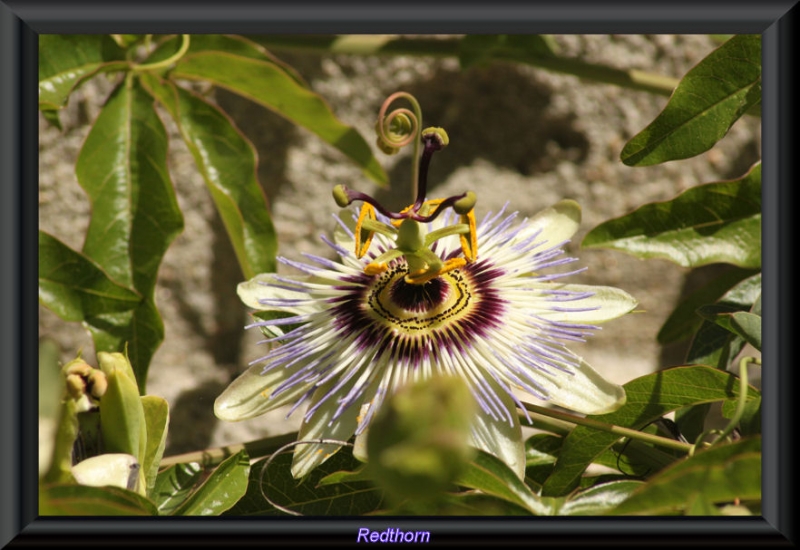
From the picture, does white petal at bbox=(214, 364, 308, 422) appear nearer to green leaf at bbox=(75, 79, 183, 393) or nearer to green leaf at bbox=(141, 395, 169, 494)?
green leaf at bbox=(141, 395, 169, 494)

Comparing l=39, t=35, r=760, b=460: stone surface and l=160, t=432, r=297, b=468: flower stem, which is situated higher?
l=39, t=35, r=760, b=460: stone surface

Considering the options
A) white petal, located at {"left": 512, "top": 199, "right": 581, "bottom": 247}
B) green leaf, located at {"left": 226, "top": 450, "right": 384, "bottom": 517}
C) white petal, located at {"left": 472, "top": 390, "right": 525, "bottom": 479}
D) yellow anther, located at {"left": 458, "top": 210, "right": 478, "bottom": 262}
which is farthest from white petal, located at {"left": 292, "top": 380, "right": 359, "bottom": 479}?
white petal, located at {"left": 512, "top": 199, "right": 581, "bottom": 247}

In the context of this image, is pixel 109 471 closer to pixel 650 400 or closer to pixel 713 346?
pixel 650 400

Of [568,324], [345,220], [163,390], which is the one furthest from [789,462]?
[163,390]

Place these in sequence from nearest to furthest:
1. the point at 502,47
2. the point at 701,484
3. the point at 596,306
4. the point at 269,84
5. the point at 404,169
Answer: the point at 701,484, the point at 596,306, the point at 269,84, the point at 502,47, the point at 404,169

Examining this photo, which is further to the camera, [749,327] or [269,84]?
[269,84]

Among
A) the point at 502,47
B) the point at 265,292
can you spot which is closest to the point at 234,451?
the point at 265,292

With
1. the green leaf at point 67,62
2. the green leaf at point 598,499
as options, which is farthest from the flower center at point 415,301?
the green leaf at point 67,62
